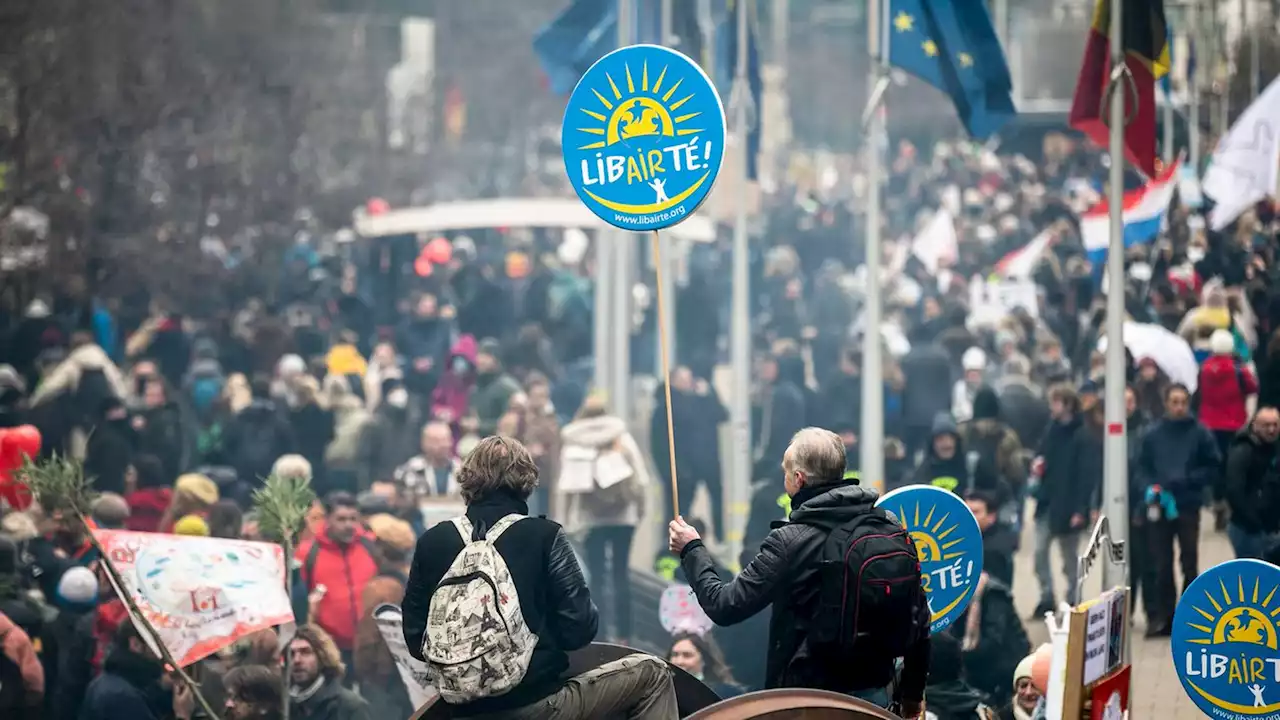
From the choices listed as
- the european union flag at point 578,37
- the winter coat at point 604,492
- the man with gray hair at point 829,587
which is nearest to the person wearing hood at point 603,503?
the winter coat at point 604,492

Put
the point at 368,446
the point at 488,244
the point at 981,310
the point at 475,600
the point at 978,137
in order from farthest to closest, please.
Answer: the point at 488,244, the point at 981,310, the point at 368,446, the point at 978,137, the point at 475,600

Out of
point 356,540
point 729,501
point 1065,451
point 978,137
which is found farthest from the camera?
point 729,501

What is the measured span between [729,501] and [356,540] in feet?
23.3

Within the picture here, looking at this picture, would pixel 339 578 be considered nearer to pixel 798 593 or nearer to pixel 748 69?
pixel 798 593

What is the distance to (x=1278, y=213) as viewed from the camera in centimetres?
2245

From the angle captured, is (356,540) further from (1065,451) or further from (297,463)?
(1065,451)

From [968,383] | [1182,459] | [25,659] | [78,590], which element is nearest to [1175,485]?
[1182,459]

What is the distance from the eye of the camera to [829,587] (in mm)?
5746

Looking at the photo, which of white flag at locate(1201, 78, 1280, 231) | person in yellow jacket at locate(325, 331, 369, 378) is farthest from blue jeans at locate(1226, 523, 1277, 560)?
person in yellow jacket at locate(325, 331, 369, 378)

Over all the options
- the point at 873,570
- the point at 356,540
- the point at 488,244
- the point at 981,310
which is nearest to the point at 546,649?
the point at 873,570

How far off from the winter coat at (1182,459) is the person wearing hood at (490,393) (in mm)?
5254

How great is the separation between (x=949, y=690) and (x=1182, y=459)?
186 inches

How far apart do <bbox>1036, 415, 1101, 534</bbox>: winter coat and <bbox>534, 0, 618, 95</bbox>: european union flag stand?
6.74 meters

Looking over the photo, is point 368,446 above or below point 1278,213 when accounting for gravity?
below
